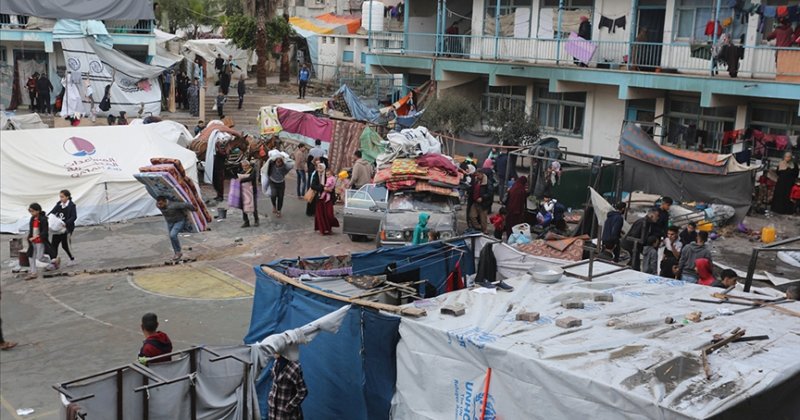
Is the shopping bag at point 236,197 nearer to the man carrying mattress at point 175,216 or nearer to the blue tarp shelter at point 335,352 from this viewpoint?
the man carrying mattress at point 175,216

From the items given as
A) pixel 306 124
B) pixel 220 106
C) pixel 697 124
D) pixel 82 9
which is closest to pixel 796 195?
pixel 697 124

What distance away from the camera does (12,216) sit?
20.2 m

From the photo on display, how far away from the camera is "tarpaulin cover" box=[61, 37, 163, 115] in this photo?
102 feet

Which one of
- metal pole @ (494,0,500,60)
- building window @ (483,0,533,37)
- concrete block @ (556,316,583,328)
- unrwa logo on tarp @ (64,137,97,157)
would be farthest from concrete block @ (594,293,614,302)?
building window @ (483,0,533,37)

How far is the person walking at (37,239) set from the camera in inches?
647

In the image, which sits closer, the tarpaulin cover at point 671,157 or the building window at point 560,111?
the tarpaulin cover at point 671,157

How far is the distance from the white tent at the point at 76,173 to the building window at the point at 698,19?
645 inches

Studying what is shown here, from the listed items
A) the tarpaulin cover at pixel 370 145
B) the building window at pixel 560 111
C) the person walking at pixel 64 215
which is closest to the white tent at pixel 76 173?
the person walking at pixel 64 215

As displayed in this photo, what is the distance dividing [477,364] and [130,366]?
132 inches

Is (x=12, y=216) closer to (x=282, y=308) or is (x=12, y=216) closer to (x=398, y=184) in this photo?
(x=398, y=184)

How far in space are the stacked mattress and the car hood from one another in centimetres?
405

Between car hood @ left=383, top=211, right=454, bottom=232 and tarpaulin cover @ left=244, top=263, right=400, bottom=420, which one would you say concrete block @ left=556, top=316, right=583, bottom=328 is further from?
car hood @ left=383, top=211, right=454, bottom=232

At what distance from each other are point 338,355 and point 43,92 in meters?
25.6

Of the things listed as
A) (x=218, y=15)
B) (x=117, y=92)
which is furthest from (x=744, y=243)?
(x=218, y=15)
